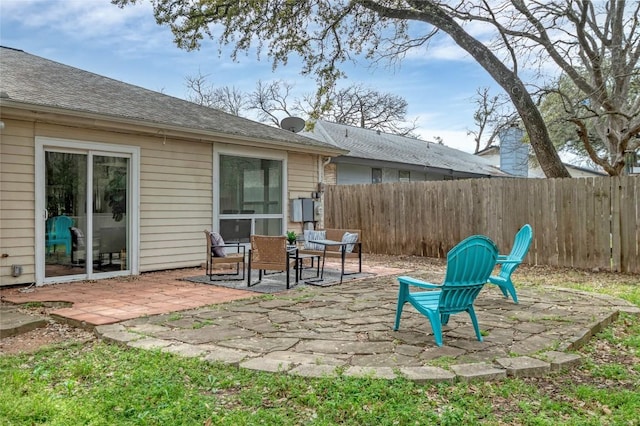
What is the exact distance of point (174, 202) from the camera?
820 cm

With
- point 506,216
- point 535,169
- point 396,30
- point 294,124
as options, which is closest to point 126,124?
point 294,124

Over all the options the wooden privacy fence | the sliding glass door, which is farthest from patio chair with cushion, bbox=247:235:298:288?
the wooden privacy fence

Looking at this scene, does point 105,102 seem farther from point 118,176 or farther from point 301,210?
point 301,210

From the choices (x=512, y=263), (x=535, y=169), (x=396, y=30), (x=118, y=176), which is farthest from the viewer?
(x=535, y=169)

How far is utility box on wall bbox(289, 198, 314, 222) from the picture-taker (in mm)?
10031

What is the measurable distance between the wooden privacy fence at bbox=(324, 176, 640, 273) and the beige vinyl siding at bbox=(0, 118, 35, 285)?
763 cm

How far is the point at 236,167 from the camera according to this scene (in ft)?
30.0

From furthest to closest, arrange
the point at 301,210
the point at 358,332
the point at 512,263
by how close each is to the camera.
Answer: the point at 301,210
the point at 512,263
the point at 358,332

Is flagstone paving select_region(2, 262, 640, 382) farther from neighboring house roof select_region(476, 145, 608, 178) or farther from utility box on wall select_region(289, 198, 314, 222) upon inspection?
neighboring house roof select_region(476, 145, 608, 178)

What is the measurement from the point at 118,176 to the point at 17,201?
1.49 metres

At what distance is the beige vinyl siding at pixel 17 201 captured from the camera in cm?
624

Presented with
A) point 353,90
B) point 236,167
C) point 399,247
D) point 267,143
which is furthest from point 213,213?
point 353,90

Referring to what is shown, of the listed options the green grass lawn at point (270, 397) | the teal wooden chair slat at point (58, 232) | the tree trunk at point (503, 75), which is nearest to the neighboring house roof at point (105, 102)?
the teal wooden chair slat at point (58, 232)

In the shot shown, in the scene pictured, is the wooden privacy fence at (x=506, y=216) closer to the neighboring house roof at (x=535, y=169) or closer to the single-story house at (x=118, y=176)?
the single-story house at (x=118, y=176)
